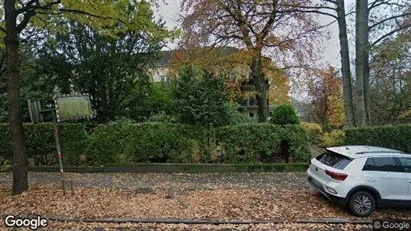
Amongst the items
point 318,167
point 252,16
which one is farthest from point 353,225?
point 252,16

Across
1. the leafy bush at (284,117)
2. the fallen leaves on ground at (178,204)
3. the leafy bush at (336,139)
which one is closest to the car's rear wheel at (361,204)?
the fallen leaves on ground at (178,204)

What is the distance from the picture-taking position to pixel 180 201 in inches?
307

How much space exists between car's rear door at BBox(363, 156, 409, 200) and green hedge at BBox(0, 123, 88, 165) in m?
10.3

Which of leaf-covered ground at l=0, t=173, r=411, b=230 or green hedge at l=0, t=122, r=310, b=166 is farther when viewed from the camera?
green hedge at l=0, t=122, r=310, b=166

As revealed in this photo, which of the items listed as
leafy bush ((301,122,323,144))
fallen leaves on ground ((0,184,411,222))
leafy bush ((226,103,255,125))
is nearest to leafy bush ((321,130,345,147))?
leafy bush ((226,103,255,125))

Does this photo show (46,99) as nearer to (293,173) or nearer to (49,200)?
(49,200)

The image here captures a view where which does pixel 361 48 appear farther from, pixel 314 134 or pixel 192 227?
pixel 192 227

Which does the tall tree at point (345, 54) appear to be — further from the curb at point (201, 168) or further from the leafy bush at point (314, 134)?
the curb at point (201, 168)

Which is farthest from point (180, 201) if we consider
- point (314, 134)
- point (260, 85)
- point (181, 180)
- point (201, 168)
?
point (314, 134)

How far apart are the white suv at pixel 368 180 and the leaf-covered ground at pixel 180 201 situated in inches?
Result: 15.8

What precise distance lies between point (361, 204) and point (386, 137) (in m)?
6.10

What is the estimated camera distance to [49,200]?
771 cm

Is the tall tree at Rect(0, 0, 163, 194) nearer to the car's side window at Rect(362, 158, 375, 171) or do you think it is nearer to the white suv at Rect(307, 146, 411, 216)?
the white suv at Rect(307, 146, 411, 216)

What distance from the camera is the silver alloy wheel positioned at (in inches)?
274
